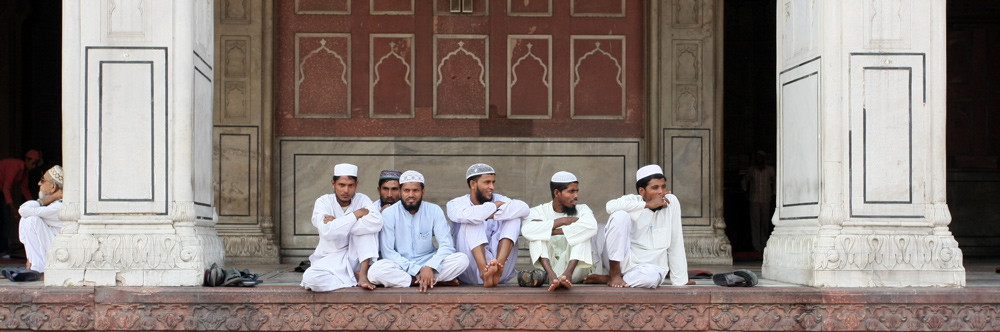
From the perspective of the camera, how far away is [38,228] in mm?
9086

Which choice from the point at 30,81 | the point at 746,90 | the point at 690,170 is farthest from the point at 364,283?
the point at 746,90

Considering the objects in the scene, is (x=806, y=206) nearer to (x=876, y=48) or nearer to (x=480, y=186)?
(x=876, y=48)

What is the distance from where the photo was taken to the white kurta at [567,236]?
7.34 meters

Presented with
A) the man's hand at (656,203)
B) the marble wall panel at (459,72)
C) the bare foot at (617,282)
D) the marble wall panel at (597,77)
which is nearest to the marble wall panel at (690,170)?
the marble wall panel at (597,77)

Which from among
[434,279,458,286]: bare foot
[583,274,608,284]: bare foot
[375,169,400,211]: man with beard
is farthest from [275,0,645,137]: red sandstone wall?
[434,279,458,286]: bare foot

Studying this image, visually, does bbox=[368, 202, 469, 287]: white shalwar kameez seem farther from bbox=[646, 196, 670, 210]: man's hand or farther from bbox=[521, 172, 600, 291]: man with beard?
bbox=[646, 196, 670, 210]: man's hand

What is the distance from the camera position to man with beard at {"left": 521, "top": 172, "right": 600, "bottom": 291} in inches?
289

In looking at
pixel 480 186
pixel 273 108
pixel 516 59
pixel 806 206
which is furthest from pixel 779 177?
pixel 273 108

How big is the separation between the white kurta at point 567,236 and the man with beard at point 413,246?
0.51 metres

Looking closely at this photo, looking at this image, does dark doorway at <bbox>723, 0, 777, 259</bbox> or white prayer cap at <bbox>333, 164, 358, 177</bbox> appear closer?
white prayer cap at <bbox>333, 164, 358, 177</bbox>

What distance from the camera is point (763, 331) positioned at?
6969 mm

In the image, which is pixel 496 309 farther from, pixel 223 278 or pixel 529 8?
pixel 529 8

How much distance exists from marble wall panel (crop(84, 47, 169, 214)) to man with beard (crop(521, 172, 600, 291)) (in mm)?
2583

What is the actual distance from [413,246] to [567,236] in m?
1.10
